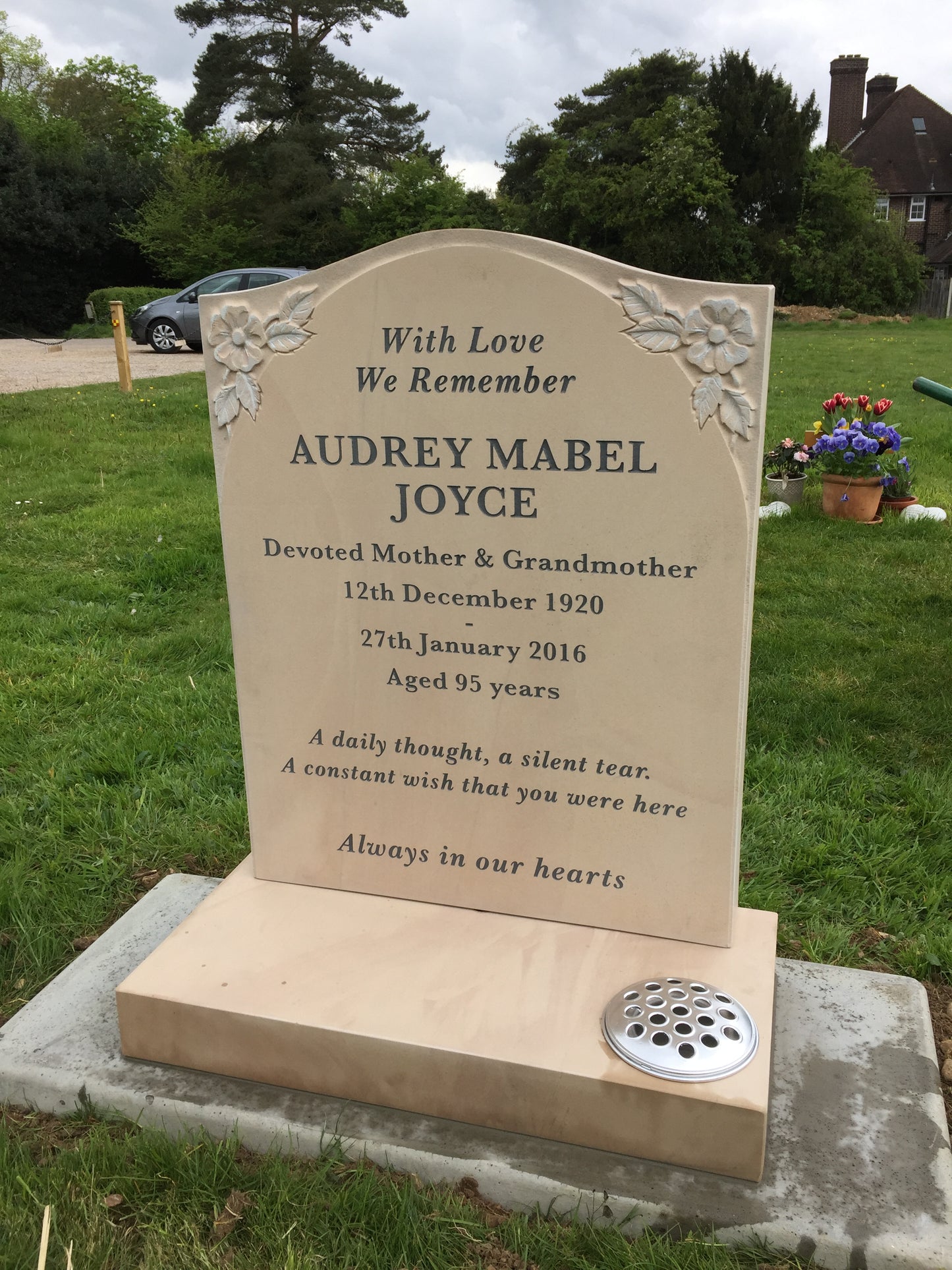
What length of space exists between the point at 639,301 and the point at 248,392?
87 centimetres

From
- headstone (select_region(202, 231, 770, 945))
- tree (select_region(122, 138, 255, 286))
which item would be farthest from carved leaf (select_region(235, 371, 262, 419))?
tree (select_region(122, 138, 255, 286))

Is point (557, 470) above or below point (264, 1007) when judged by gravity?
above

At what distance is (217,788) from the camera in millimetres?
3371

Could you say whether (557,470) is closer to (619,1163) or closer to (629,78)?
(619,1163)

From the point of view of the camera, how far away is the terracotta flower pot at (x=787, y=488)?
7.10 m

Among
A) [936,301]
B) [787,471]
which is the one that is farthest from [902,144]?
[787,471]

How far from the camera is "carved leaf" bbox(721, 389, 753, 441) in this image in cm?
186

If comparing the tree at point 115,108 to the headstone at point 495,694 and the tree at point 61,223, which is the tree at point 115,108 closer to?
the tree at point 61,223

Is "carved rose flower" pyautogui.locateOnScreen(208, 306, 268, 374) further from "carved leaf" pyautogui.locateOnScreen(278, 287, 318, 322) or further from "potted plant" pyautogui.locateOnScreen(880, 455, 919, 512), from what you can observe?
"potted plant" pyautogui.locateOnScreen(880, 455, 919, 512)

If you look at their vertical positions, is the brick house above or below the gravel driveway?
above

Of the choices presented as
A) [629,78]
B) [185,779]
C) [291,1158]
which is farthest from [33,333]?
[291,1158]

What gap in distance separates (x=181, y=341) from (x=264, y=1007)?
18338 millimetres

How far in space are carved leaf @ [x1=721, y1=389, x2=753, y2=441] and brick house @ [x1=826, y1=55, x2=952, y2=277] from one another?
4536 cm

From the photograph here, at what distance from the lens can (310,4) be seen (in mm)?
29203
